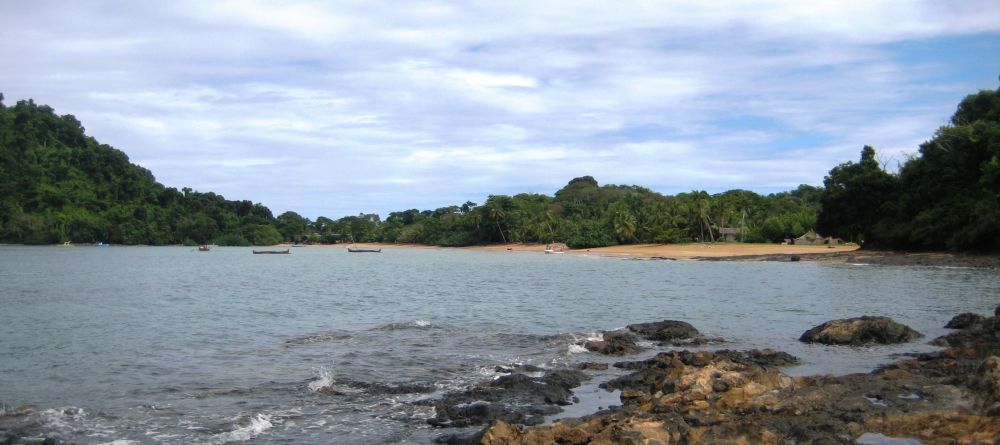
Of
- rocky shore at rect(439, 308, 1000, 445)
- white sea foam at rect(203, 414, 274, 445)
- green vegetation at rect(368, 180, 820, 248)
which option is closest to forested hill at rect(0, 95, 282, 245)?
green vegetation at rect(368, 180, 820, 248)

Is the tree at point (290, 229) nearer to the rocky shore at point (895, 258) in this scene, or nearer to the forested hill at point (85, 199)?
the forested hill at point (85, 199)

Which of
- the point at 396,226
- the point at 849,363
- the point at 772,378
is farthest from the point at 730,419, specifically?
the point at 396,226

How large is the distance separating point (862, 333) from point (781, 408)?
10.8 metres

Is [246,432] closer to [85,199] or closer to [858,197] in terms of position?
[858,197]

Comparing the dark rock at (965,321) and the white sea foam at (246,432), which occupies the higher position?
the dark rock at (965,321)

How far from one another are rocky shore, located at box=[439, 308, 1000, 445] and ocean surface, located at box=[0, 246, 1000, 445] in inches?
51.2

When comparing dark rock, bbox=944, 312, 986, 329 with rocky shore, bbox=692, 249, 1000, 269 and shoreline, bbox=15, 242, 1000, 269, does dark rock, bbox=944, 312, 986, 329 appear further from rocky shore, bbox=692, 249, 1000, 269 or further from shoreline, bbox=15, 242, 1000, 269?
rocky shore, bbox=692, 249, 1000, 269

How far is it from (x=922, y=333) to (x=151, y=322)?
1045 inches

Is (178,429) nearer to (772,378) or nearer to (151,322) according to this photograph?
(772,378)

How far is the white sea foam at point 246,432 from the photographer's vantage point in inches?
470

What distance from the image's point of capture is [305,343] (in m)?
22.8

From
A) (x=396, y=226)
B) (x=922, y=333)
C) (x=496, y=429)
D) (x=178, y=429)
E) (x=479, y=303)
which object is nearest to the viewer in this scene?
(x=496, y=429)

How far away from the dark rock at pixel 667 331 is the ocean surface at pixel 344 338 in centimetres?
129

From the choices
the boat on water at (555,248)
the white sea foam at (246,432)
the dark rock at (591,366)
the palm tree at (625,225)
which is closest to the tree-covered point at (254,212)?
the palm tree at (625,225)
